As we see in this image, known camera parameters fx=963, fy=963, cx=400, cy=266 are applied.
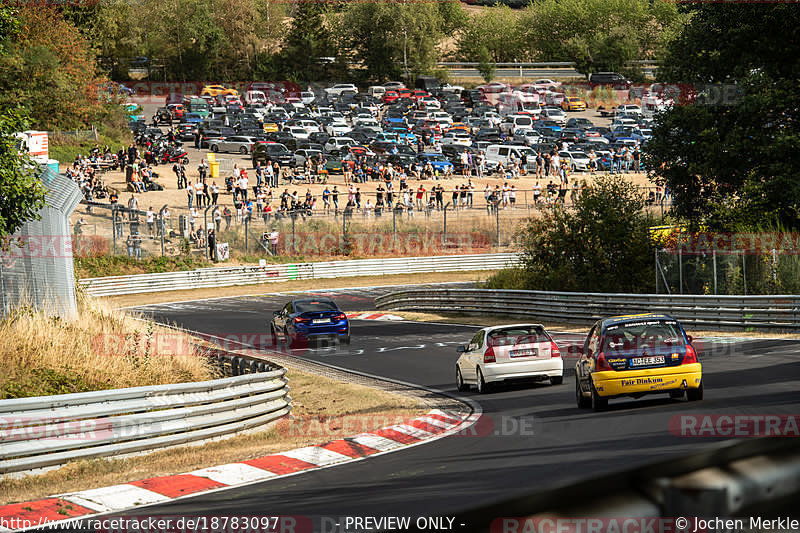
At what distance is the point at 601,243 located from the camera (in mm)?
32281

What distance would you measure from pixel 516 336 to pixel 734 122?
52.7 feet

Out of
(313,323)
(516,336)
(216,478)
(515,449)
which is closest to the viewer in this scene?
(216,478)

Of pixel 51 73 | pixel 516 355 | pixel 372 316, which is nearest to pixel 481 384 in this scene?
pixel 516 355

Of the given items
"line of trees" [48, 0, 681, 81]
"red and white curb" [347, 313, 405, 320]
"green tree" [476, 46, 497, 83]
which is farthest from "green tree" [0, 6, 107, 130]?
"green tree" [476, 46, 497, 83]

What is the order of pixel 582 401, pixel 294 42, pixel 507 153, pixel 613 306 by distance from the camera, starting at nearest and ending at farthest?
pixel 582 401 < pixel 613 306 < pixel 507 153 < pixel 294 42

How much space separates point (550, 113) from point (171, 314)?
183ft

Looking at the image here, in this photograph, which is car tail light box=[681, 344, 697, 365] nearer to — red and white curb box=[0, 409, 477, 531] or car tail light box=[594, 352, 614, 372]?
car tail light box=[594, 352, 614, 372]

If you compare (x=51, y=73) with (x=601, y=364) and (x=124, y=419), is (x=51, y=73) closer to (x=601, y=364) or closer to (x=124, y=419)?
(x=124, y=419)

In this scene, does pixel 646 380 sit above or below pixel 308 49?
below

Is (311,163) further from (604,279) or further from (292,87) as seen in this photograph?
(292,87)

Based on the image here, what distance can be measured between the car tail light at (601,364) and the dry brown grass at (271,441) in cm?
325

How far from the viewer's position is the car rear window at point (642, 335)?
47.5 ft

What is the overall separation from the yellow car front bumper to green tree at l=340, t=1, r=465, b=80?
102 m

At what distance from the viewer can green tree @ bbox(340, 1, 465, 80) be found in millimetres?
113562
